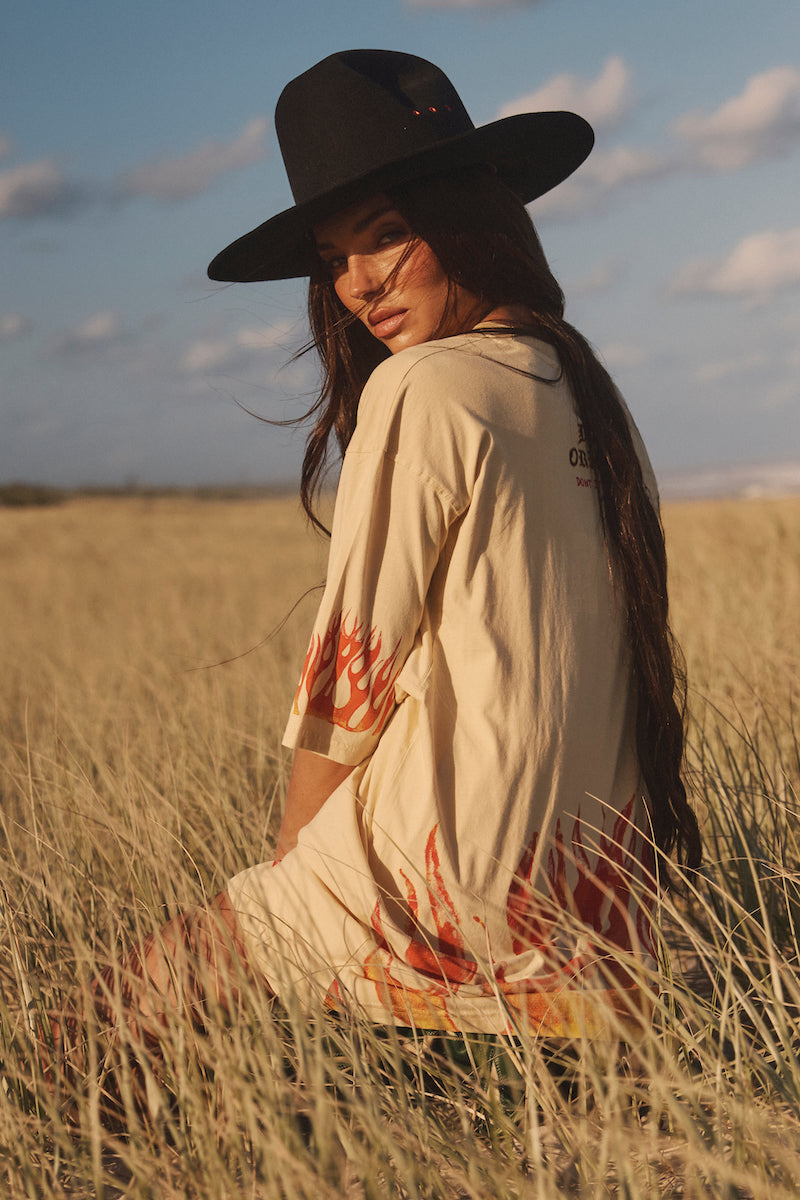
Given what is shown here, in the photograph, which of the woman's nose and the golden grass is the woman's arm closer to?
the woman's nose

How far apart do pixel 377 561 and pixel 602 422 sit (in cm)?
41

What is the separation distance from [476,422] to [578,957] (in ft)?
2.37

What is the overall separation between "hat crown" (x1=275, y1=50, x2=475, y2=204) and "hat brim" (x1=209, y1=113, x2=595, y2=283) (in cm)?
2

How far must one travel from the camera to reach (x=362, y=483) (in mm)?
1261

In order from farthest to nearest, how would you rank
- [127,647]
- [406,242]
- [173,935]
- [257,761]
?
[127,647] < [257,761] < [406,242] < [173,935]

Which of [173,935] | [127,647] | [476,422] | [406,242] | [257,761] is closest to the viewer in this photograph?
[476,422]

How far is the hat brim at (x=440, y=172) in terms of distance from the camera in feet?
4.59

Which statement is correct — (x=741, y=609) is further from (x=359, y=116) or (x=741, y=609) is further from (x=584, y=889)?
(x=359, y=116)

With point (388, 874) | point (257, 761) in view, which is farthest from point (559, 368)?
point (257, 761)

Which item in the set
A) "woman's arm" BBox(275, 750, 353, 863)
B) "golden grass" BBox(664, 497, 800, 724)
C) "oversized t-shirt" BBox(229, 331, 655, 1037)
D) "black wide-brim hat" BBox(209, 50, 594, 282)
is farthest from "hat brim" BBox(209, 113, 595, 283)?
"golden grass" BBox(664, 497, 800, 724)

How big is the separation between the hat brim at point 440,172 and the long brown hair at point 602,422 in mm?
43

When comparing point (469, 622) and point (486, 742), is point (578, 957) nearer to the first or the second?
point (486, 742)

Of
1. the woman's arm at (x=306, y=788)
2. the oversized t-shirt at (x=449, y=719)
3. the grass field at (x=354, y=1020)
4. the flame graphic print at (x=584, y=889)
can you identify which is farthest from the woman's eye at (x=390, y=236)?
the flame graphic print at (x=584, y=889)

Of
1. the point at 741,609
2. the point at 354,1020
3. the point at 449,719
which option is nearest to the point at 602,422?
the point at 449,719
